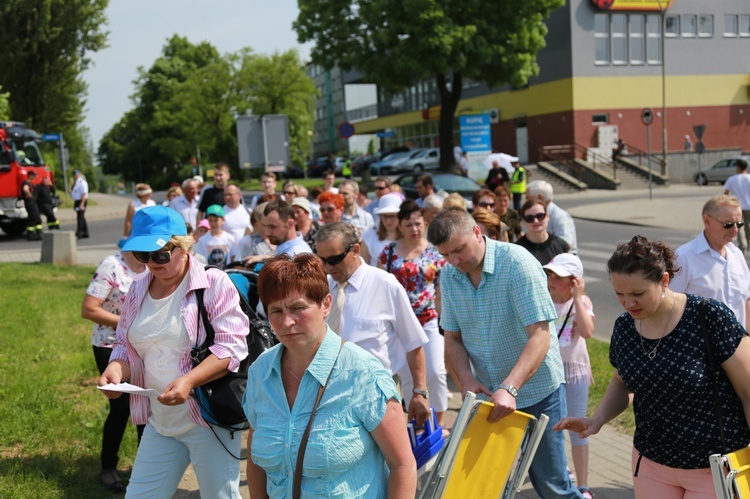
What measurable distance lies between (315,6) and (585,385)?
3605 cm

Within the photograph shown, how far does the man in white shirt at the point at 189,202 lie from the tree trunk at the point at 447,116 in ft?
87.8

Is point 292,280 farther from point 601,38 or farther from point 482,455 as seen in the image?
point 601,38

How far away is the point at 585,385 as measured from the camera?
197 inches

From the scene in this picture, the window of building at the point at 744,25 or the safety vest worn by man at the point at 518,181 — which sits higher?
the window of building at the point at 744,25

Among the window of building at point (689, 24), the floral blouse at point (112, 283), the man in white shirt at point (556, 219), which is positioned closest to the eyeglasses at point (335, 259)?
the floral blouse at point (112, 283)

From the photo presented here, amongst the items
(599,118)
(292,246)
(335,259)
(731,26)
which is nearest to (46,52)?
(599,118)

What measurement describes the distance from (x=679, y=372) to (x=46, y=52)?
37.9 metres

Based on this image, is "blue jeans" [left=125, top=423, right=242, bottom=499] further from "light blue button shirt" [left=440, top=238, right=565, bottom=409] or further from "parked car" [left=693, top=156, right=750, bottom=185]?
"parked car" [left=693, top=156, right=750, bottom=185]

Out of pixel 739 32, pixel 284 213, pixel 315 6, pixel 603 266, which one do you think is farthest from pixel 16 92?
pixel 739 32

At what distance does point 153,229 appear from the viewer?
360cm

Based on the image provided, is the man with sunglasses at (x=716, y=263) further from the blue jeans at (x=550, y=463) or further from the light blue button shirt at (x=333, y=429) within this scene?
the light blue button shirt at (x=333, y=429)


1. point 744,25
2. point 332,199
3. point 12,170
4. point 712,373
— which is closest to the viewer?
point 712,373

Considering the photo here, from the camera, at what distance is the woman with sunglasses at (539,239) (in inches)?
250

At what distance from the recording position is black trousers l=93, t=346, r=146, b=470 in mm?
5273
